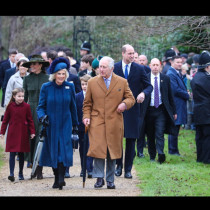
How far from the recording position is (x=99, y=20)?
26.7 metres

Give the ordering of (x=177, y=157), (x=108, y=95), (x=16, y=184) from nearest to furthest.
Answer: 1. (x=108, y=95)
2. (x=16, y=184)
3. (x=177, y=157)

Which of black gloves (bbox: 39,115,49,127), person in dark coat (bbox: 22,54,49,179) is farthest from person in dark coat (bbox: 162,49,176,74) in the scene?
black gloves (bbox: 39,115,49,127)

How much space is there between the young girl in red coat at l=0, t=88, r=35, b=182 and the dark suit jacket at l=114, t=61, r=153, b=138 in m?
1.75

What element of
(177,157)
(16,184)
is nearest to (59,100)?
(16,184)

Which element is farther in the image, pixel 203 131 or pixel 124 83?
pixel 203 131

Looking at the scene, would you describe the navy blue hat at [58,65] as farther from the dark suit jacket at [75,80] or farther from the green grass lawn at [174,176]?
the dark suit jacket at [75,80]

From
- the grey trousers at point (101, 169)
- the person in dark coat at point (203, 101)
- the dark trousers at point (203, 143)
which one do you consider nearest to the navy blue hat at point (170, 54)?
the person in dark coat at point (203, 101)

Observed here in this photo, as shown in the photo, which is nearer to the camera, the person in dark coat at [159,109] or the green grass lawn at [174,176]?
the green grass lawn at [174,176]

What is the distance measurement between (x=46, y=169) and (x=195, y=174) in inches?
122

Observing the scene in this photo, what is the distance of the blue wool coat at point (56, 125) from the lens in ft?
29.9

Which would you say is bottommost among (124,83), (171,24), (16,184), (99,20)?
(16,184)

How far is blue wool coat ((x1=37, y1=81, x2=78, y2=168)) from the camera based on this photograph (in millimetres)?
9102

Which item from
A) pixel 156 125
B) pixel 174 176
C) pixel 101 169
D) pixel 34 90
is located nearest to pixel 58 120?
pixel 101 169

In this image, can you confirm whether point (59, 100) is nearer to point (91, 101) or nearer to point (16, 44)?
point (91, 101)
